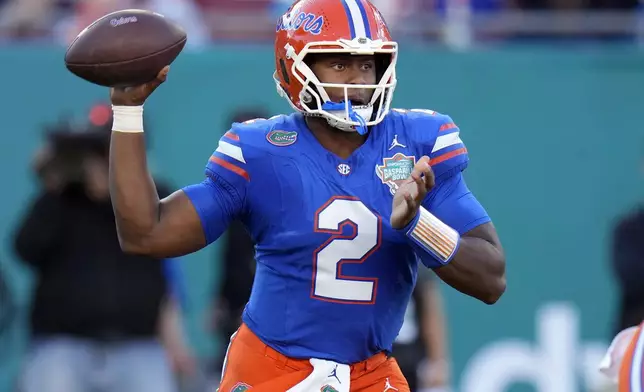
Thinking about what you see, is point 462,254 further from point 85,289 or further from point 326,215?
point 85,289

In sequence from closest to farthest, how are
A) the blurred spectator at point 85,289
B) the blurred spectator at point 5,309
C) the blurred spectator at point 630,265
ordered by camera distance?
1. the blurred spectator at point 630,265
2. the blurred spectator at point 85,289
3. the blurred spectator at point 5,309

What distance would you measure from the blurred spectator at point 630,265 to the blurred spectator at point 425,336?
942 mm

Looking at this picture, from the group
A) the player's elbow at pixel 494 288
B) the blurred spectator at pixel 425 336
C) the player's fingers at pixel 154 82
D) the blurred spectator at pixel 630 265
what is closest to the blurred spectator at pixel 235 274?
the blurred spectator at pixel 425 336

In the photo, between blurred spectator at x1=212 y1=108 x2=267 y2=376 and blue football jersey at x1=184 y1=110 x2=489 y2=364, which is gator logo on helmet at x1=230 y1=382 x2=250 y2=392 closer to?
blue football jersey at x1=184 y1=110 x2=489 y2=364

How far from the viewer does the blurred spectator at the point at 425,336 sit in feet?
21.2

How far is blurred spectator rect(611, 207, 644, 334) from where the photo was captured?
20.9 feet

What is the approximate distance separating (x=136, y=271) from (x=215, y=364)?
1.15 m

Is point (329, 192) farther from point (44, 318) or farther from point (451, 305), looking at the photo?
point (451, 305)

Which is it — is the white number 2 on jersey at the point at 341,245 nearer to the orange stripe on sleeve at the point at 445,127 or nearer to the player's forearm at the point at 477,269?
the player's forearm at the point at 477,269

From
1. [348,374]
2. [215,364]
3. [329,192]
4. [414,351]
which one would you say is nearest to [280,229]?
[329,192]

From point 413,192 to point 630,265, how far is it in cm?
330

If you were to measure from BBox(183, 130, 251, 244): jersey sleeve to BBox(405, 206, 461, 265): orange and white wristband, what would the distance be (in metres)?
0.55

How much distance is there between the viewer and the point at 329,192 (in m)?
3.75

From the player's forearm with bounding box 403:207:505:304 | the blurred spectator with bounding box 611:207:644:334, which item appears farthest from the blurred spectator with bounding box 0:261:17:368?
the player's forearm with bounding box 403:207:505:304
